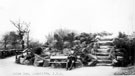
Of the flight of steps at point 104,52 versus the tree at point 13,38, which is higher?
the tree at point 13,38

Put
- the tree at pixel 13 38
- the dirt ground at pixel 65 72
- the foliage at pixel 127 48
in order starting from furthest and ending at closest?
the tree at pixel 13 38
the foliage at pixel 127 48
the dirt ground at pixel 65 72

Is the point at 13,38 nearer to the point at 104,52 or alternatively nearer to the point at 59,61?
the point at 59,61

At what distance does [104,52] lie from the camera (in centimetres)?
1242

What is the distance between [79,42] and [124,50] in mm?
4300

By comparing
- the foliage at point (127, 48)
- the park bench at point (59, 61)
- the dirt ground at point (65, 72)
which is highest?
the foliage at point (127, 48)

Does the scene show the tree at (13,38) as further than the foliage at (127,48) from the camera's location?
Yes

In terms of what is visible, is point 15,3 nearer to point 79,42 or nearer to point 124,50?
point 79,42

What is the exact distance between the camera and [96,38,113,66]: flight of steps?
11078mm

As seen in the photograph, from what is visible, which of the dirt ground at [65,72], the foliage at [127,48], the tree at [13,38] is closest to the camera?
the dirt ground at [65,72]

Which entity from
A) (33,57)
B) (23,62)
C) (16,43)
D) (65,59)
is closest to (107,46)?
(65,59)

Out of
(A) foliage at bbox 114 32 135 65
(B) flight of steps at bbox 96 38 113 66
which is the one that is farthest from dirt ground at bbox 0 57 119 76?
(A) foliage at bbox 114 32 135 65

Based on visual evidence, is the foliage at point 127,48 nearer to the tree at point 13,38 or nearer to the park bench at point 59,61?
the park bench at point 59,61

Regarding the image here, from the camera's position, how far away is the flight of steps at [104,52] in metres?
11.1

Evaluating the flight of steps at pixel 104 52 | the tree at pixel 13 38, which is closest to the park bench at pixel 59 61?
the flight of steps at pixel 104 52
